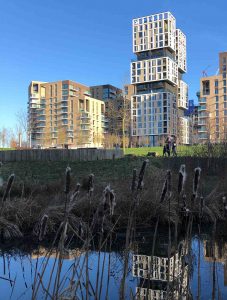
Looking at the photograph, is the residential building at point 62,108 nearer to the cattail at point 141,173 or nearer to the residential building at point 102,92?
the residential building at point 102,92

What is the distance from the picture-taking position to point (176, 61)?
335 feet

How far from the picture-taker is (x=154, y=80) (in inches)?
3752

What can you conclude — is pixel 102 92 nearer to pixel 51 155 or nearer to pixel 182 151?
pixel 182 151

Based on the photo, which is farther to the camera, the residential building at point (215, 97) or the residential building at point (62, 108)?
the residential building at point (62, 108)

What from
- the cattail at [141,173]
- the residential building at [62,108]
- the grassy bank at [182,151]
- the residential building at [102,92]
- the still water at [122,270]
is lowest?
the still water at [122,270]

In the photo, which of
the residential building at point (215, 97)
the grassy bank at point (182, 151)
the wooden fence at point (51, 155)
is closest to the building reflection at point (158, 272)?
the grassy bank at point (182, 151)

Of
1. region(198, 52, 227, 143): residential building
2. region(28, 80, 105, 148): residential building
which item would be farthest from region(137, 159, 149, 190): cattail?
region(28, 80, 105, 148): residential building

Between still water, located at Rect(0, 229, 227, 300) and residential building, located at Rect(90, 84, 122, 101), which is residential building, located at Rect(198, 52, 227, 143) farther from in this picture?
still water, located at Rect(0, 229, 227, 300)

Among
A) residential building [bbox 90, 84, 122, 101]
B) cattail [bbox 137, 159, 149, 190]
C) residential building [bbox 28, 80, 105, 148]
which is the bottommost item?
cattail [bbox 137, 159, 149, 190]

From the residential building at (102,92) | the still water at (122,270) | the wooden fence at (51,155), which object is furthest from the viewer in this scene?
the residential building at (102,92)

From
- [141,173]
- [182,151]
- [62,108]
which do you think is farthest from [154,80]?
[141,173]

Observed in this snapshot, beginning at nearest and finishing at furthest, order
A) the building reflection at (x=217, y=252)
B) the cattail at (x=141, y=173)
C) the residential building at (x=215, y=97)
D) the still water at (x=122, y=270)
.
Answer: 1. the cattail at (x=141, y=173)
2. the still water at (x=122, y=270)
3. the building reflection at (x=217, y=252)
4. the residential building at (x=215, y=97)

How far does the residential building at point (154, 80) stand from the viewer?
9425 cm

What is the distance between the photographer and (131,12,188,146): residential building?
9425cm
